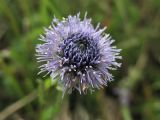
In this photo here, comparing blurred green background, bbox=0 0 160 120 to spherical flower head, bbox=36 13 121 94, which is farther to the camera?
blurred green background, bbox=0 0 160 120

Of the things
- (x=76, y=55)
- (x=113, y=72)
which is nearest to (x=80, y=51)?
(x=76, y=55)

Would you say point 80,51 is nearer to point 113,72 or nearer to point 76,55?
point 76,55

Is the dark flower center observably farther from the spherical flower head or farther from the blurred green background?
the blurred green background

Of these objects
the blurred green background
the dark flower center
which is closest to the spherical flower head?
the dark flower center

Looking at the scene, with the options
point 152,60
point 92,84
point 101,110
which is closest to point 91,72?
point 92,84

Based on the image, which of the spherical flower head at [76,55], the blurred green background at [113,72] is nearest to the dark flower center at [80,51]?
the spherical flower head at [76,55]

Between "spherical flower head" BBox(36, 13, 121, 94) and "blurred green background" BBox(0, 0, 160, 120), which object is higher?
"blurred green background" BBox(0, 0, 160, 120)

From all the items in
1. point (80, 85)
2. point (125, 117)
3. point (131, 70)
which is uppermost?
point (131, 70)

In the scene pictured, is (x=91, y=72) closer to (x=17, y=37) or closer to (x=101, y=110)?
(x=101, y=110)
